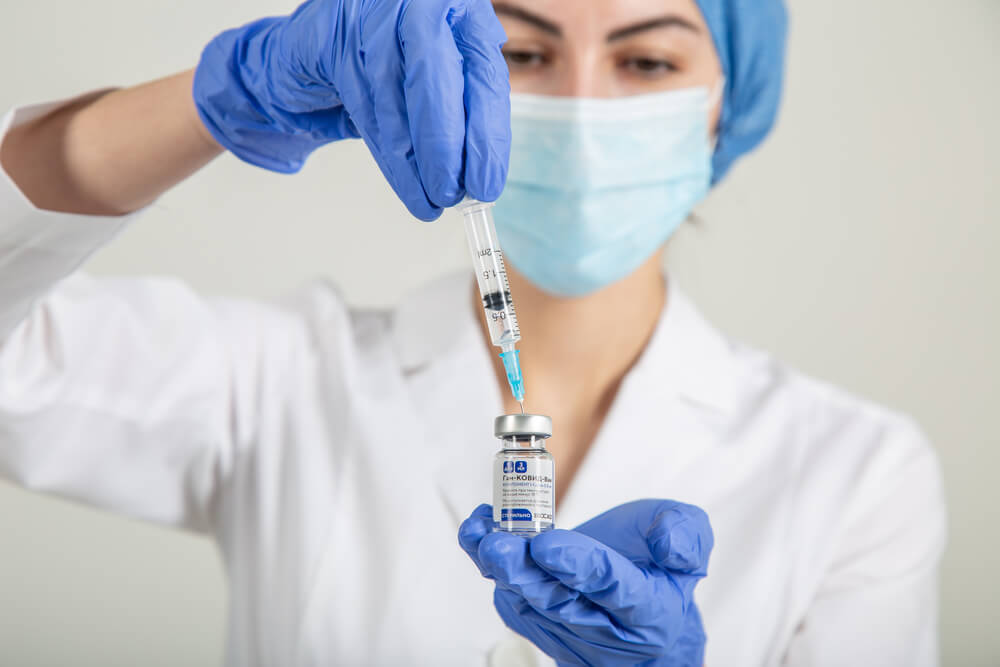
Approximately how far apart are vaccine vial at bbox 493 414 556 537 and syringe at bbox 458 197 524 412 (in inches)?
2.6

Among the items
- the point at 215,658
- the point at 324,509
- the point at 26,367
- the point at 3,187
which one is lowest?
the point at 215,658

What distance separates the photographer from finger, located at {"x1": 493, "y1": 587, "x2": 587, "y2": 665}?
1061 mm

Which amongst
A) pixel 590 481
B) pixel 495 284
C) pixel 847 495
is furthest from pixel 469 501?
pixel 847 495

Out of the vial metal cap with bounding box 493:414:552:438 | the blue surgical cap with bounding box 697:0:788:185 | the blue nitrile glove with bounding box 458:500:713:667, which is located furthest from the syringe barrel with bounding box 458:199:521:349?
the blue surgical cap with bounding box 697:0:788:185

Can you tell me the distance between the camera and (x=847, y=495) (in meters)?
1.49

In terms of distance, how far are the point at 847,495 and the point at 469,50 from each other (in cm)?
102

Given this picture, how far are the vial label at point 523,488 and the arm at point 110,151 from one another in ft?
1.96

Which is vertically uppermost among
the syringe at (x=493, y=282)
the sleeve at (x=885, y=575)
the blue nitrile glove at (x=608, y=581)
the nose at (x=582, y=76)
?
the nose at (x=582, y=76)

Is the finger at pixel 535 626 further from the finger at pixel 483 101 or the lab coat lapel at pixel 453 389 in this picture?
the finger at pixel 483 101

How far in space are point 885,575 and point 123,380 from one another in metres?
1.31

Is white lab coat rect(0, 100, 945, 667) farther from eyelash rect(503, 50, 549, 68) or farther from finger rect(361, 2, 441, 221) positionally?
finger rect(361, 2, 441, 221)

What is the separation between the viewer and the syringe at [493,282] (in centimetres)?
101

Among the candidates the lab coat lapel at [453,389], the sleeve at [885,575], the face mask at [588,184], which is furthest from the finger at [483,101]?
the sleeve at [885,575]

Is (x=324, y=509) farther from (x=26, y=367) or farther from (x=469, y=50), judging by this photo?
(x=469, y=50)
